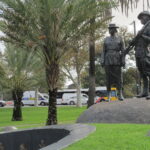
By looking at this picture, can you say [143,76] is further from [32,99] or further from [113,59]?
[32,99]

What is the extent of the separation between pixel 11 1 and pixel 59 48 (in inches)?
108

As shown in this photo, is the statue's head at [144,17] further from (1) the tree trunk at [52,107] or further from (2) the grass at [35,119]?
(2) the grass at [35,119]

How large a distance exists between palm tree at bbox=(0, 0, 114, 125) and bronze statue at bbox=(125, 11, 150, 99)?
449 centimetres

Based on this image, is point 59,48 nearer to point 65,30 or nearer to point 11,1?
point 65,30

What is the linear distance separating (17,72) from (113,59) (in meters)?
12.3

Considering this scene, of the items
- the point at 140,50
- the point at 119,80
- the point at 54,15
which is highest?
the point at 54,15

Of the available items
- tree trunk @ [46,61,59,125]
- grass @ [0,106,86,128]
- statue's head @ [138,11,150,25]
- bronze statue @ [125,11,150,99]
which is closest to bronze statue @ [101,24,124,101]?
bronze statue @ [125,11,150,99]

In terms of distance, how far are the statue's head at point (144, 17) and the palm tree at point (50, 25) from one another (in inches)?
174

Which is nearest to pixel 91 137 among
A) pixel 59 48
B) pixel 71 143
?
pixel 71 143

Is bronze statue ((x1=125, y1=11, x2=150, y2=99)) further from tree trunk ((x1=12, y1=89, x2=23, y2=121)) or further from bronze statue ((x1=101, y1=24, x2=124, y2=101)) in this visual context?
tree trunk ((x1=12, y1=89, x2=23, y2=121))

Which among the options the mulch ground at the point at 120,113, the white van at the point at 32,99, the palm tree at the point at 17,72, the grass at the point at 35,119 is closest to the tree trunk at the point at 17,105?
the palm tree at the point at 17,72

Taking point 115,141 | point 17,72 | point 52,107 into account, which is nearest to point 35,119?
point 17,72

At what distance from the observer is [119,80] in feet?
38.5

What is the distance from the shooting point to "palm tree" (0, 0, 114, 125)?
49.2 ft
